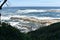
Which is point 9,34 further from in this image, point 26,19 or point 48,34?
point 26,19

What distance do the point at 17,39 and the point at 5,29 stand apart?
689mm

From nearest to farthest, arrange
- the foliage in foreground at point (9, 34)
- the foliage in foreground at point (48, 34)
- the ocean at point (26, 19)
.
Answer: the foliage in foreground at point (9, 34)
the foliage in foreground at point (48, 34)
the ocean at point (26, 19)

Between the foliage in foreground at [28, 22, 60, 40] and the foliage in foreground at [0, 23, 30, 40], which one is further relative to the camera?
the foliage in foreground at [28, 22, 60, 40]

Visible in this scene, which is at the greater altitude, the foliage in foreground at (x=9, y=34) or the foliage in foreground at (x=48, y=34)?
the foliage in foreground at (x=9, y=34)

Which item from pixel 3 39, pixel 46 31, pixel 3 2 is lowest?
pixel 46 31

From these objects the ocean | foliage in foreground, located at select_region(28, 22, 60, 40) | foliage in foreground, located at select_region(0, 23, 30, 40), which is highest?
foliage in foreground, located at select_region(0, 23, 30, 40)

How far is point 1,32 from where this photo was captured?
12.2 metres

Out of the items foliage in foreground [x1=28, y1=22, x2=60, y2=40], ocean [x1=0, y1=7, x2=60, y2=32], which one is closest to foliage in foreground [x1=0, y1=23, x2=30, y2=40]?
foliage in foreground [x1=28, y1=22, x2=60, y2=40]

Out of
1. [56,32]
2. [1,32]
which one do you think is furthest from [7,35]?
[56,32]

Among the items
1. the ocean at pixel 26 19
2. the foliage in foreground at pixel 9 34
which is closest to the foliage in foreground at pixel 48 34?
the foliage in foreground at pixel 9 34

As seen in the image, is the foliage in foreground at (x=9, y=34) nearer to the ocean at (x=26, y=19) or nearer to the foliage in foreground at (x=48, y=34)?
the foliage in foreground at (x=48, y=34)

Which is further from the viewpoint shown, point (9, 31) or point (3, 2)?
point (9, 31)

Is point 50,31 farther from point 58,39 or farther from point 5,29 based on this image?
point 5,29

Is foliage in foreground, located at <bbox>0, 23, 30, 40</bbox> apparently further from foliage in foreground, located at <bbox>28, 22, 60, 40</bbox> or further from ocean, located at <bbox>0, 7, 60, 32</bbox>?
ocean, located at <bbox>0, 7, 60, 32</bbox>
